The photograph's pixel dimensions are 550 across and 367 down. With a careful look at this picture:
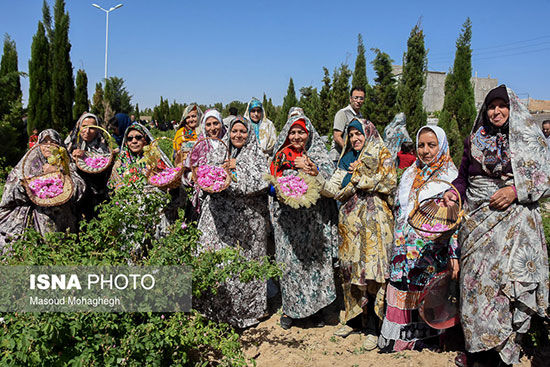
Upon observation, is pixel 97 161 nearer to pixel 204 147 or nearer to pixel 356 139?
pixel 204 147

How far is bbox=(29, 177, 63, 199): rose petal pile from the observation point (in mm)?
3350

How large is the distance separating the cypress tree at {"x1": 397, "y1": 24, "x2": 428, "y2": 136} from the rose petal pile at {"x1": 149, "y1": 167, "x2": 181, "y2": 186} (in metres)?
12.1

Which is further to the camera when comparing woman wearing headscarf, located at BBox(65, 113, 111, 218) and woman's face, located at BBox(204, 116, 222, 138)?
woman's face, located at BBox(204, 116, 222, 138)

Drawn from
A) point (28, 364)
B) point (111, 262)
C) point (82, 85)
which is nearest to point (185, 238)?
point (111, 262)

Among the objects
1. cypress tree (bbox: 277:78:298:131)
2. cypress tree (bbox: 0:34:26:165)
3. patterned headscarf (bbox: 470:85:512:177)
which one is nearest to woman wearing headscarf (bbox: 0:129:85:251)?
patterned headscarf (bbox: 470:85:512:177)

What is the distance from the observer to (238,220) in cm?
395

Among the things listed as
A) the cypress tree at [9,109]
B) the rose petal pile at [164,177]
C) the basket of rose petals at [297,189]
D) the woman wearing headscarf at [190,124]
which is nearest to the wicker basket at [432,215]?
the basket of rose petals at [297,189]

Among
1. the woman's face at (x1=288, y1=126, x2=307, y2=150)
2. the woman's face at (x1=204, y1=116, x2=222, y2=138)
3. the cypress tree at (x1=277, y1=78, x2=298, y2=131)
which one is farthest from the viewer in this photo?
the cypress tree at (x1=277, y1=78, x2=298, y2=131)

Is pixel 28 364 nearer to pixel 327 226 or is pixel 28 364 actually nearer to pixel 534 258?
pixel 327 226

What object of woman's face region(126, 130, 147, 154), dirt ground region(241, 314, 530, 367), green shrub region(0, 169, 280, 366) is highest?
woman's face region(126, 130, 147, 154)

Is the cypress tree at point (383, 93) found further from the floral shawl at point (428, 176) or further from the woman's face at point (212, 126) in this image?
the floral shawl at point (428, 176)

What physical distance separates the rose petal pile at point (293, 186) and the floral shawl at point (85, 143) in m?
2.22

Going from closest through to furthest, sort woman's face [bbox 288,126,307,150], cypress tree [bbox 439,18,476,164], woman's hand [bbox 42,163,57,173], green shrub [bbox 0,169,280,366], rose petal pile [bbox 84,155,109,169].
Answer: green shrub [bbox 0,169,280,366], woman's hand [bbox 42,163,57,173], woman's face [bbox 288,126,307,150], rose petal pile [bbox 84,155,109,169], cypress tree [bbox 439,18,476,164]

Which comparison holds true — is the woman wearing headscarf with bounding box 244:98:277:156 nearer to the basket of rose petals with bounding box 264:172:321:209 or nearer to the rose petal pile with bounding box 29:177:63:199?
the basket of rose petals with bounding box 264:172:321:209
